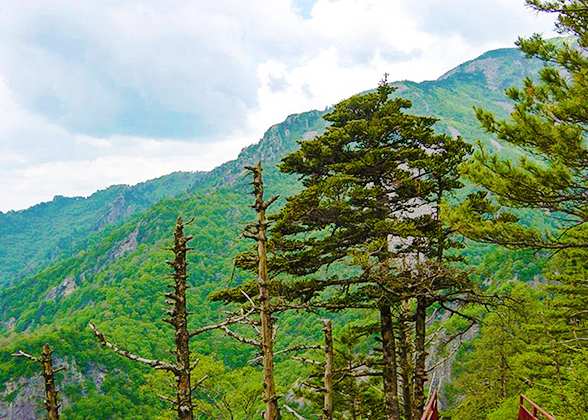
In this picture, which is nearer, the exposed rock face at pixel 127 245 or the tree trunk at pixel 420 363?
the tree trunk at pixel 420 363

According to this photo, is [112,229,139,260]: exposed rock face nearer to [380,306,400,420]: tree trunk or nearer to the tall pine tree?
the tall pine tree

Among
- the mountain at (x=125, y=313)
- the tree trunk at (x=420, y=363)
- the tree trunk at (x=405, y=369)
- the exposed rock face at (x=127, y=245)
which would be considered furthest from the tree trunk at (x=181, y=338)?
the exposed rock face at (x=127, y=245)

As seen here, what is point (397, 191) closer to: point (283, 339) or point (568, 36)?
point (568, 36)

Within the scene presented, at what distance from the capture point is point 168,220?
16025 centimetres

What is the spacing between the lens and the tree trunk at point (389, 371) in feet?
35.0

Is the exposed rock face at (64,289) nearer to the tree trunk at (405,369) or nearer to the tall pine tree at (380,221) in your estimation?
the tree trunk at (405,369)

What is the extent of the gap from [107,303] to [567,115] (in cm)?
11690

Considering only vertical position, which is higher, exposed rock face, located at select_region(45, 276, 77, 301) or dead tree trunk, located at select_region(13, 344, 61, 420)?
dead tree trunk, located at select_region(13, 344, 61, 420)

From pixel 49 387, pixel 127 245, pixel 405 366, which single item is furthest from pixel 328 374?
pixel 127 245

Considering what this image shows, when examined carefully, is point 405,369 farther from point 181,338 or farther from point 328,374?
point 181,338

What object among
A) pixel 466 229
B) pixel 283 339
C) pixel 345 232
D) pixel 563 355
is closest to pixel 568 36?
pixel 466 229

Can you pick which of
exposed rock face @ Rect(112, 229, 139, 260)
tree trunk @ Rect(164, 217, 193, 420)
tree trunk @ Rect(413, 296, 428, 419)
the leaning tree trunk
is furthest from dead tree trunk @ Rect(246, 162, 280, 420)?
exposed rock face @ Rect(112, 229, 139, 260)

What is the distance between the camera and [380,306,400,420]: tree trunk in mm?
10672

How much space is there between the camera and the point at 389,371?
10.8 m
